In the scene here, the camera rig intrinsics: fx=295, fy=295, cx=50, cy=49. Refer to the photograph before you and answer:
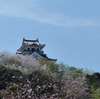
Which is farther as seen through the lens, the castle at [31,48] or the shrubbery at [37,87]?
the castle at [31,48]

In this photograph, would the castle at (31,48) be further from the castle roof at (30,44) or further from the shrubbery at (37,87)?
the shrubbery at (37,87)

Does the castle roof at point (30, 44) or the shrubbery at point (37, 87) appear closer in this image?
the shrubbery at point (37, 87)

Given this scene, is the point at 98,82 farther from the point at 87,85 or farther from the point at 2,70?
the point at 2,70

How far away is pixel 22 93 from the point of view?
9.91 m

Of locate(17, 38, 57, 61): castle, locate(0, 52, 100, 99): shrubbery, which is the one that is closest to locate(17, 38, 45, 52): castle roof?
locate(17, 38, 57, 61): castle

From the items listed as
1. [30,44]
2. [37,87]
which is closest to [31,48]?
[30,44]

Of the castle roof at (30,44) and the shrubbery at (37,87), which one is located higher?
the castle roof at (30,44)

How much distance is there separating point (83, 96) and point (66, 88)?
107 cm

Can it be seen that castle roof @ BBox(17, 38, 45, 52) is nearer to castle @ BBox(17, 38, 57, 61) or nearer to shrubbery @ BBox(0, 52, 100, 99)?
castle @ BBox(17, 38, 57, 61)

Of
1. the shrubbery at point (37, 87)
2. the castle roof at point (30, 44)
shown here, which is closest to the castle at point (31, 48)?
the castle roof at point (30, 44)

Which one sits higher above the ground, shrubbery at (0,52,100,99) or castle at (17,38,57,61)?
castle at (17,38,57,61)

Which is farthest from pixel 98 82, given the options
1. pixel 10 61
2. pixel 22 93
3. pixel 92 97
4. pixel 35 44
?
pixel 35 44

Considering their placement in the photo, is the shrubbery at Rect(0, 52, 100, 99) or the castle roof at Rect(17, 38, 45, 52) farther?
the castle roof at Rect(17, 38, 45, 52)

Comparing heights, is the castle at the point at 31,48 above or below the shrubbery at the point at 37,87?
above
